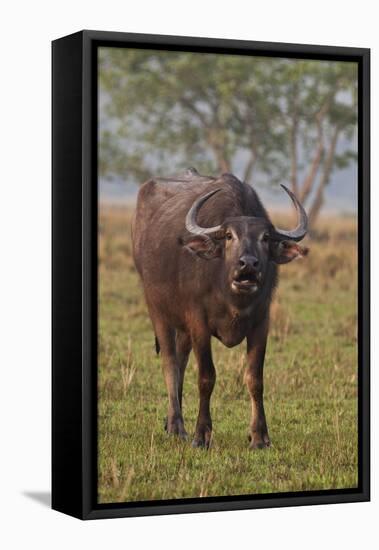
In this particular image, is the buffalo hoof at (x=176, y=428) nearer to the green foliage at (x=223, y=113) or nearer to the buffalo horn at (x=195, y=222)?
the buffalo horn at (x=195, y=222)

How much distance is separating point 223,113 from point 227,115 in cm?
8

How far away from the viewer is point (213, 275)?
13.0 m

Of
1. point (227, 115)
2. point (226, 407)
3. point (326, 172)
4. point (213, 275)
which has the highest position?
point (227, 115)

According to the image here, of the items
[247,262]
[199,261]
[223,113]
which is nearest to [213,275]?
[199,261]

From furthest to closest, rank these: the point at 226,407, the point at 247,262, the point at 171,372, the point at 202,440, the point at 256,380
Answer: the point at 171,372
the point at 226,407
the point at 256,380
the point at 202,440
the point at 247,262

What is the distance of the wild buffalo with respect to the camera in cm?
1291

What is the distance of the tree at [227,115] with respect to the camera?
1362 centimetres

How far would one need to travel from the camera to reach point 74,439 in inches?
480

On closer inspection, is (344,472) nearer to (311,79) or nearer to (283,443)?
(283,443)

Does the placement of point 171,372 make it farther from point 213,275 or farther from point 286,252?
point 286,252

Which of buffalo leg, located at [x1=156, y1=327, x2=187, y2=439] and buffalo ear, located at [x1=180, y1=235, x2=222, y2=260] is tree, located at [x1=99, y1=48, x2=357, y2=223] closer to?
buffalo ear, located at [x1=180, y1=235, x2=222, y2=260]

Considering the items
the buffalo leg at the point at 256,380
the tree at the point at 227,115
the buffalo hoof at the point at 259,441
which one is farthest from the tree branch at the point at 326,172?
the buffalo hoof at the point at 259,441

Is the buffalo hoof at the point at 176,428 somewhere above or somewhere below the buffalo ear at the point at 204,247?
below

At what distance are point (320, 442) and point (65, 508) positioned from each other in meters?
2.31
